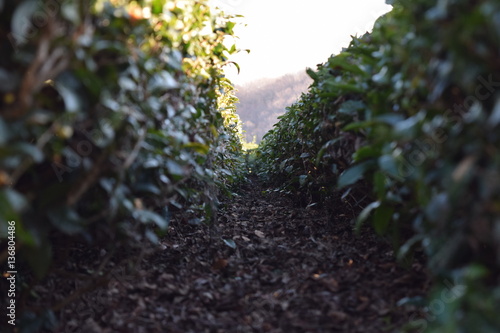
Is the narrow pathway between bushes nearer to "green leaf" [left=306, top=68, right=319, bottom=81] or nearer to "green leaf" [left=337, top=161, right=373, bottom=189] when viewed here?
"green leaf" [left=337, top=161, right=373, bottom=189]

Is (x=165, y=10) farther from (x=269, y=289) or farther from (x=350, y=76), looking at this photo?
(x=269, y=289)

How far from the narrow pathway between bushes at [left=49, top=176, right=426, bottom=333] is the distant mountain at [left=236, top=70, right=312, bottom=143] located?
22.2 m

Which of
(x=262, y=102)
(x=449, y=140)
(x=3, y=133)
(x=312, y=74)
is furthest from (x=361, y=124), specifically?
(x=262, y=102)

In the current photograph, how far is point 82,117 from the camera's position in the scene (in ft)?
4.10

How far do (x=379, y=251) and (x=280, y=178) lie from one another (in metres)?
2.89

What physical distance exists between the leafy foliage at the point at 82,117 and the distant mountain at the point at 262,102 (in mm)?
23180

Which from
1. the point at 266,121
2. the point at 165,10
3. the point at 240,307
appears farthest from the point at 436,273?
the point at 266,121

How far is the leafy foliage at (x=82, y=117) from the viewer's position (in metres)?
1.09

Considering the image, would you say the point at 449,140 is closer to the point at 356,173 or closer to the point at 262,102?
the point at 356,173

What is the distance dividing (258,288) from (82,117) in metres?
1.20

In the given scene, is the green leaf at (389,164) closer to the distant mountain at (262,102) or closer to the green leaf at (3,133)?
the green leaf at (3,133)

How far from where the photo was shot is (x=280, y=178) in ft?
16.9

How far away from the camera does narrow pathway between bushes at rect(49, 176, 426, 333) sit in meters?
1.63

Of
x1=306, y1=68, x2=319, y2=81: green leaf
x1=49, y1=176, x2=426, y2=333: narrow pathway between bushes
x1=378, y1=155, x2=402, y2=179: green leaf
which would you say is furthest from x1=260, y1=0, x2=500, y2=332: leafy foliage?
x1=306, y1=68, x2=319, y2=81: green leaf
